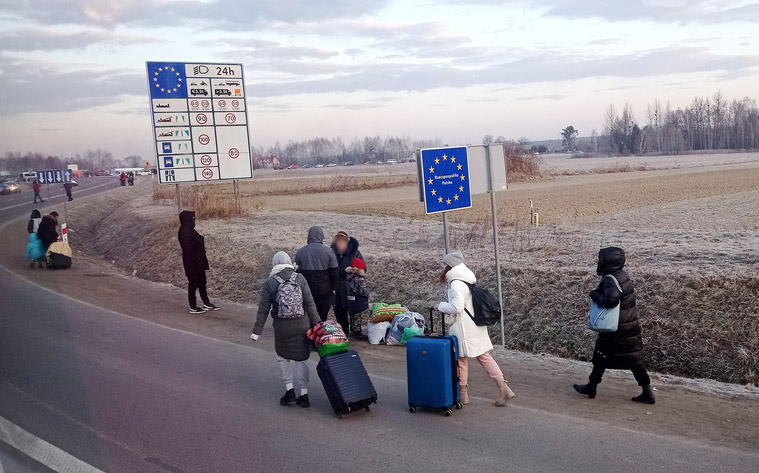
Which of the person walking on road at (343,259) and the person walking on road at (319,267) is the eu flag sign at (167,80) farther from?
the person walking on road at (319,267)

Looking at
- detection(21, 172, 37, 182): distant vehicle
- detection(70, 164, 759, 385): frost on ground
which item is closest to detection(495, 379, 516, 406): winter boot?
detection(70, 164, 759, 385): frost on ground

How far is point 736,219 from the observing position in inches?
875

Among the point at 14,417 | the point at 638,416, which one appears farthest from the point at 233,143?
the point at 638,416

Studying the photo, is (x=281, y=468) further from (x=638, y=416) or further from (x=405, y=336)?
(x=405, y=336)

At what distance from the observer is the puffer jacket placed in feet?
33.4

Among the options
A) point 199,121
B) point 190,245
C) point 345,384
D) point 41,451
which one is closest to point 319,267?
point 345,384

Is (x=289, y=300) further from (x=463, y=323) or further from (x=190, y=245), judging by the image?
(x=190, y=245)

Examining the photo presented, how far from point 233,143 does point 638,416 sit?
21.1m

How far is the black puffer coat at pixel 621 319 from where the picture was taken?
303 inches

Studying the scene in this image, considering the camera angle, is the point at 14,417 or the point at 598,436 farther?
the point at 14,417

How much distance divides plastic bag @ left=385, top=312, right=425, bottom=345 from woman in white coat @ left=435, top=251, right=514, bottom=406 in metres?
3.44

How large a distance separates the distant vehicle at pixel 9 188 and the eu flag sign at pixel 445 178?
256ft

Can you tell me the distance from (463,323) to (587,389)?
1.76 m

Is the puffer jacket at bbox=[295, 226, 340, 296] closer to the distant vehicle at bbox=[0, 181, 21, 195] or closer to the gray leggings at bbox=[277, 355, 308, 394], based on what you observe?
the gray leggings at bbox=[277, 355, 308, 394]
